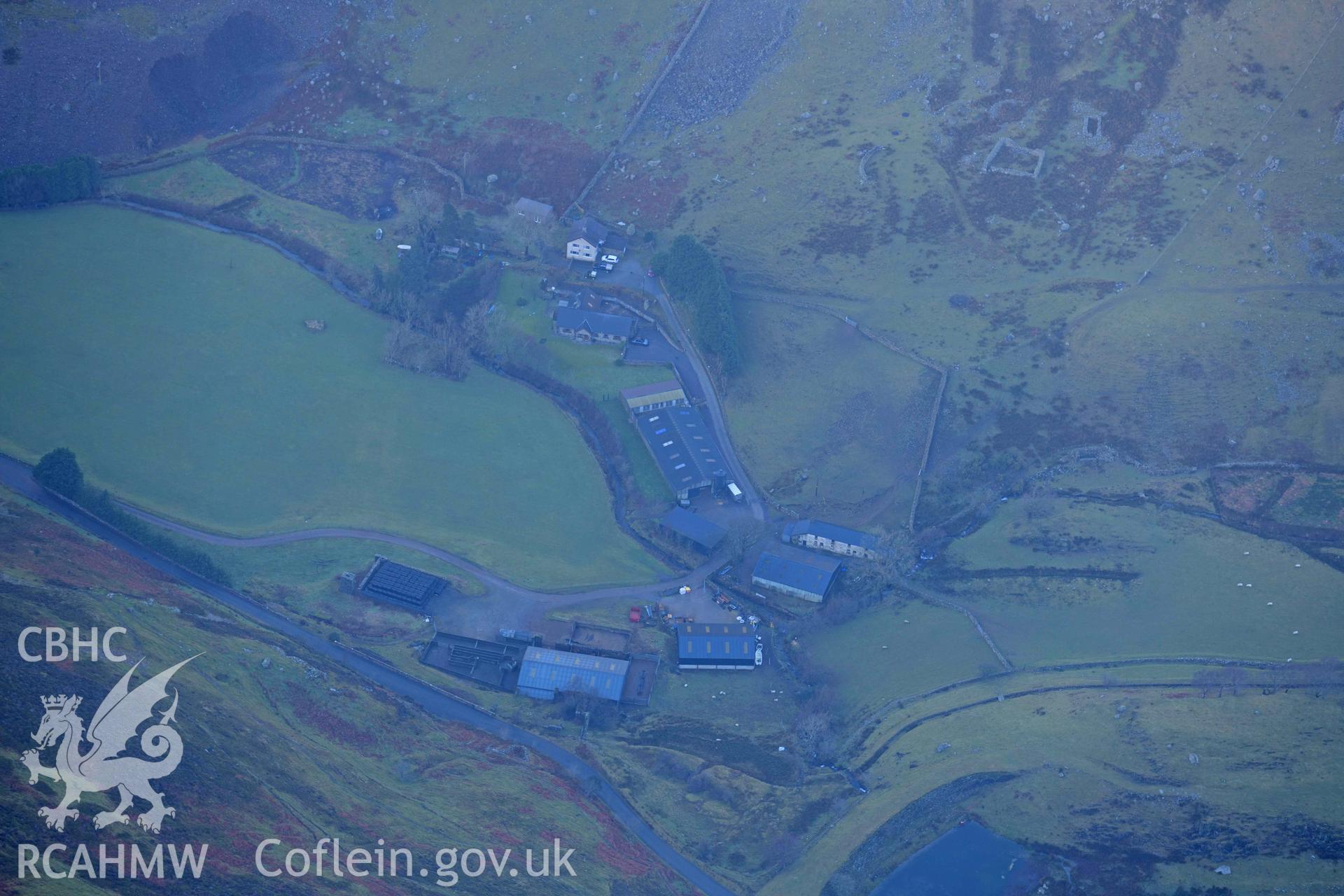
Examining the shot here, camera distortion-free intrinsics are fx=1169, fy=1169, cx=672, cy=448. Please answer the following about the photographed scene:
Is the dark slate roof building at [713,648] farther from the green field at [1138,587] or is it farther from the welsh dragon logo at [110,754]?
the welsh dragon logo at [110,754]

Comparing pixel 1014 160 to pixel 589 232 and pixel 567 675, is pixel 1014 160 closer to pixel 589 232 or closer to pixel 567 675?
pixel 589 232

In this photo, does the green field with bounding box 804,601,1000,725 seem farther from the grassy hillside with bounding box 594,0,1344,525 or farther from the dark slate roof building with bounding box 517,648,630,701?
the dark slate roof building with bounding box 517,648,630,701

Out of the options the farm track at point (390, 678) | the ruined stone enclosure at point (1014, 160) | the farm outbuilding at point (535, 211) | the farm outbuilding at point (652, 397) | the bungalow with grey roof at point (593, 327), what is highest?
the ruined stone enclosure at point (1014, 160)

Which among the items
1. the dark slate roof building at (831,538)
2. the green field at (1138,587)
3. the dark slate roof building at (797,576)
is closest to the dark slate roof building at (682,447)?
the dark slate roof building at (831,538)

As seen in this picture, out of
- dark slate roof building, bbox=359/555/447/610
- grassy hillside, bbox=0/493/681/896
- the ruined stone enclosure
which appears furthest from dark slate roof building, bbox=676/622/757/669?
the ruined stone enclosure

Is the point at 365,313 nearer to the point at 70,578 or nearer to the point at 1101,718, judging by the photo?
the point at 70,578

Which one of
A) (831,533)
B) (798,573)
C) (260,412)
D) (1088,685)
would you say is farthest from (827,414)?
(260,412)

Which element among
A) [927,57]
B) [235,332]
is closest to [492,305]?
[235,332]
